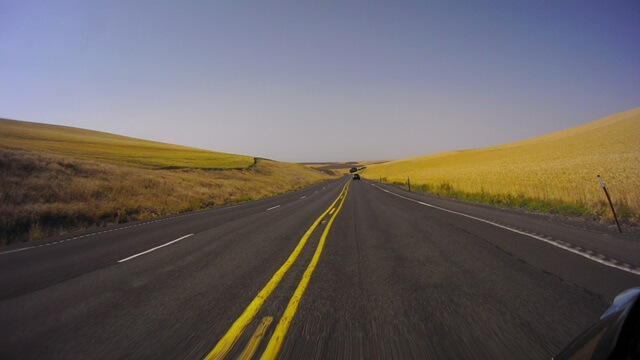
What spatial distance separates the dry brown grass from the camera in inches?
513

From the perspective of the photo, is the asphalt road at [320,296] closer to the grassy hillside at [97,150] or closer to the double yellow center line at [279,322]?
the double yellow center line at [279,322]

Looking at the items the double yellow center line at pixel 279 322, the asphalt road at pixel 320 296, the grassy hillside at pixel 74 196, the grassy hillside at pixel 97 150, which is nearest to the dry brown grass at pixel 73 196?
the grassy hillside at pixel 74 196

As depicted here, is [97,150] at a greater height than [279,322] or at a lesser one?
greater

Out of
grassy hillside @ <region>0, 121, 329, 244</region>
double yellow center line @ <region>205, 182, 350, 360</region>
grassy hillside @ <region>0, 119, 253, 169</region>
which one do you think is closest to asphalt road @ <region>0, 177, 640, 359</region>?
double yellow center line @ <region>205, 182, 350, 360</region>

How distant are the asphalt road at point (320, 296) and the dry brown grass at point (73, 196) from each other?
6.21 m

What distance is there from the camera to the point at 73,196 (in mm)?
17016

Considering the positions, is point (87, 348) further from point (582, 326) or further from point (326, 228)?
point (326, 228)

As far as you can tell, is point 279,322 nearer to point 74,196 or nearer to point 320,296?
point 320,296

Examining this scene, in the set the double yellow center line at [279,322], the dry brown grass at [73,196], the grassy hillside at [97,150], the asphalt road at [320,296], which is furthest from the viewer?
the grassy hillside at [97,150]

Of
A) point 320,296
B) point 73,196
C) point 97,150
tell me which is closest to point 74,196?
point 73,196

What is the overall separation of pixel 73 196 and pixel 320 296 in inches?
710

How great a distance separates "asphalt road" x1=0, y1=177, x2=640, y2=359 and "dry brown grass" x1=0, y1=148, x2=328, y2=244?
621 cm

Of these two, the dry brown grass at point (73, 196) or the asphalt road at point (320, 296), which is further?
the dry brown grass at point (73, 196)

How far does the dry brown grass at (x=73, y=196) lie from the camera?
1303cm
